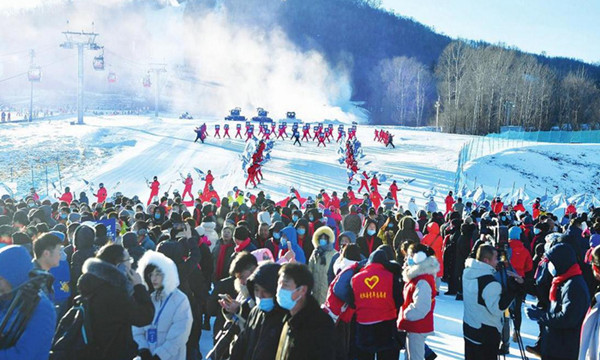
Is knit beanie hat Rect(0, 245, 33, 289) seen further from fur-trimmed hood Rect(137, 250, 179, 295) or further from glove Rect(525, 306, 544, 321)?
glove Rect(525, 306, 544, 321)

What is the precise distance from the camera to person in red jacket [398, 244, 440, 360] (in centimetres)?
548

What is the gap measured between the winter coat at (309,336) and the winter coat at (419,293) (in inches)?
87.2

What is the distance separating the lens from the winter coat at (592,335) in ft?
13.0

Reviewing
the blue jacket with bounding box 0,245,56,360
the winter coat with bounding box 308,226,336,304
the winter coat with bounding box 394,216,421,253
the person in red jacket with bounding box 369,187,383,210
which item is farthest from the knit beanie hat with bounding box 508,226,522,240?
the person in red jacket with bounding box 369,187,383,210

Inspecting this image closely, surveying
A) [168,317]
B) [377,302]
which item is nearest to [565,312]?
[377,302]

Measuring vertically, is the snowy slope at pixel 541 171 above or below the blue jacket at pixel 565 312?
below

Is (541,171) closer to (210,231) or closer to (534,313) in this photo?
(210,231)

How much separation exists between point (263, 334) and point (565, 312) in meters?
2.62

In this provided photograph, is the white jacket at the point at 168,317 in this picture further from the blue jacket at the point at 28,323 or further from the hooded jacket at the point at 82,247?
the hooded jacket at the point at 82,247

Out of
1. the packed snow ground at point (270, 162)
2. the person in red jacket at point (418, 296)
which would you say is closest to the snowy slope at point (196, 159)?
the packed snow ground at point (270, 162)

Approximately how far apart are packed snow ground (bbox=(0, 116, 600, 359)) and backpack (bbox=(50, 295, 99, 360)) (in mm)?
21781

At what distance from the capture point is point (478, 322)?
18.4ft

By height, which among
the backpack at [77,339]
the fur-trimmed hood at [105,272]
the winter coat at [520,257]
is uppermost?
the fur-trimmed hood at [105,272]

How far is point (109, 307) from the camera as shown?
12.6 feet
